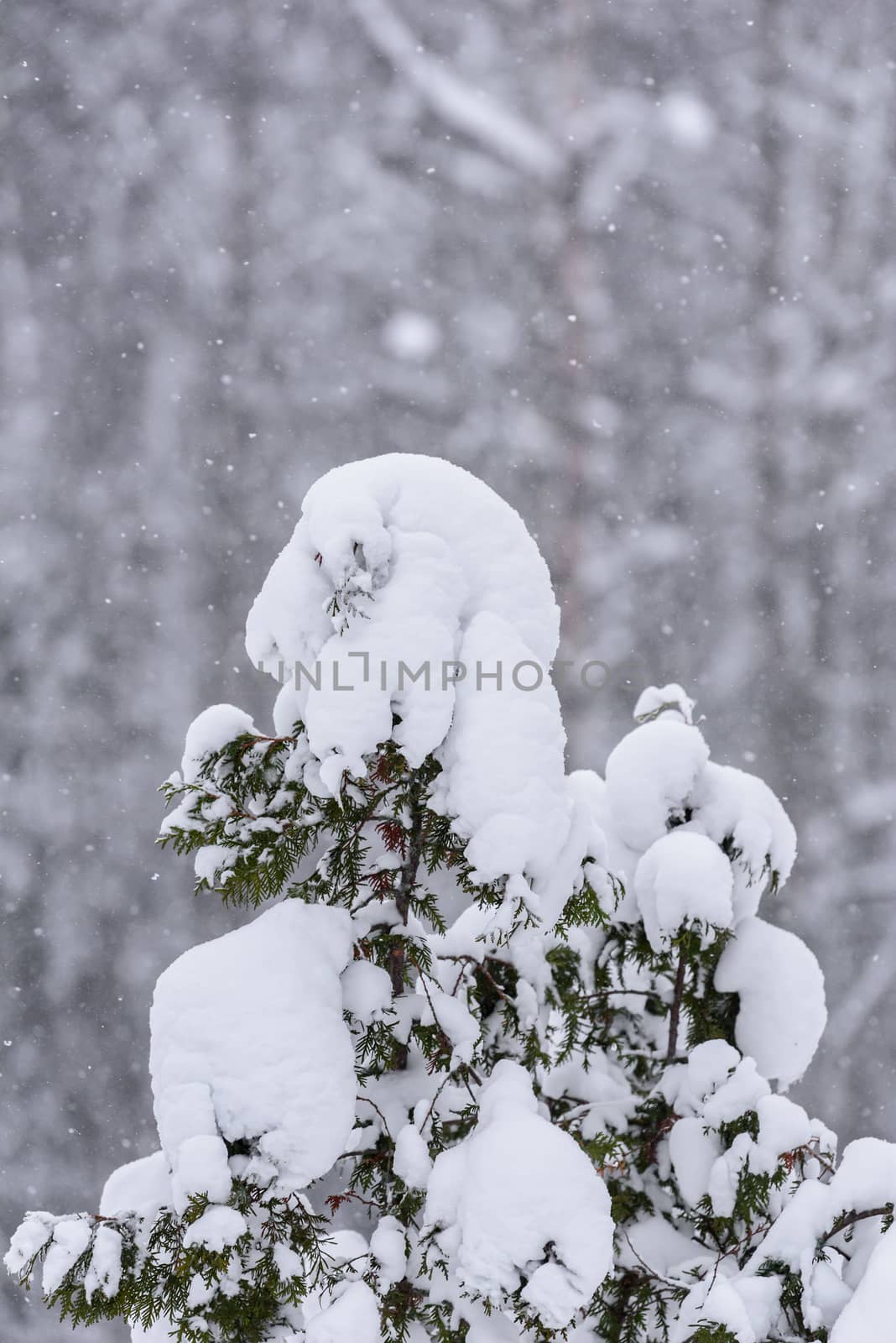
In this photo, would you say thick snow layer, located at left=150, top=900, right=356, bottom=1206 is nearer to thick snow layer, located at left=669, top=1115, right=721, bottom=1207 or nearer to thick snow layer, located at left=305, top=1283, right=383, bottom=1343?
thick snow layer, located at left=305, top=1283, right=383, bottom=1343

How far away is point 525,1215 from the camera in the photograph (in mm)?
1449

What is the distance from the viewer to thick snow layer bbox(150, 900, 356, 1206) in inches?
56.8

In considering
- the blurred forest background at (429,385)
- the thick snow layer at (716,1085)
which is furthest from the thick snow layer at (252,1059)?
the blurred forest background at (429,385)

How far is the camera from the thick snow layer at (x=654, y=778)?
232 cm

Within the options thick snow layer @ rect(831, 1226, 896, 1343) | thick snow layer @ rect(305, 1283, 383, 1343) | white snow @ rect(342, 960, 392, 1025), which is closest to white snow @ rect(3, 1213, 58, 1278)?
thick snow layer @ rect(305, 1283, 383, 1343)

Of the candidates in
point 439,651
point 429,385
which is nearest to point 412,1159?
point 439,651

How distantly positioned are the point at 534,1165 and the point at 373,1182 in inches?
23.1

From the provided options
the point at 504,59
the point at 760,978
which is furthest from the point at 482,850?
the point at 504,59

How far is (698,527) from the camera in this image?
10031mm

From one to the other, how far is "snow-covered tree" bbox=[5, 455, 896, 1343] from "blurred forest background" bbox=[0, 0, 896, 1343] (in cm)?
689

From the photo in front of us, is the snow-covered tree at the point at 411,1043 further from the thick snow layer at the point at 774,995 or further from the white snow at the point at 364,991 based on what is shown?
the thick snow layer at the point at 774,995

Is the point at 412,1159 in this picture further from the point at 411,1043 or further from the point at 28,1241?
the point at 28,1241

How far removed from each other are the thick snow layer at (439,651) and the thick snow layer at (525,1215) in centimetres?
39

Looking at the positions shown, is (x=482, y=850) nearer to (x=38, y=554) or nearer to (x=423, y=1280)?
(x=423, y=1280)
